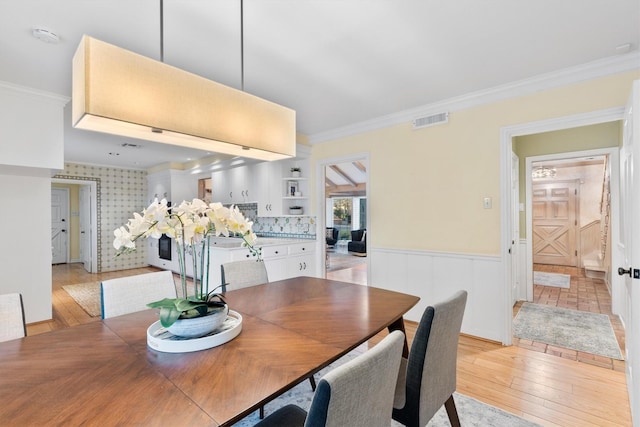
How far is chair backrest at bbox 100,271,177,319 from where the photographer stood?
5.67ft

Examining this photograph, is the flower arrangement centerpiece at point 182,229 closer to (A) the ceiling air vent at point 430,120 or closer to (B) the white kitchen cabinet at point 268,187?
(A) the ceiling air vent at point 430,120

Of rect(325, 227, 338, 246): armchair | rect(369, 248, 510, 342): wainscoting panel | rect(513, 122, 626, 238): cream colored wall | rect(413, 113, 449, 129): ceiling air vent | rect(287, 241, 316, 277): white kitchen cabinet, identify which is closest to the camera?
rect(369, 248, 510, 342): wainscoting panel

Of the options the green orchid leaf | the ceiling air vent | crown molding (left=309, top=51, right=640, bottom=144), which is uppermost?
crown molding (left=309, top=51, right=640, bottom=144)

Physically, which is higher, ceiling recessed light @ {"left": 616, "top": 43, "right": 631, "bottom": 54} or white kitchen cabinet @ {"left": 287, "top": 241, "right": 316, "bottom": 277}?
ceiling recessed light @ {"left": 616, "top": 43, "right": 631, "bottom": 54}

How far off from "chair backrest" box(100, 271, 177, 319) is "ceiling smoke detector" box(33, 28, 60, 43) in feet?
5.45

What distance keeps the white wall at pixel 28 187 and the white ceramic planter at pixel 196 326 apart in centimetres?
293

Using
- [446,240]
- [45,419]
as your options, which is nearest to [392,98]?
[446,240]

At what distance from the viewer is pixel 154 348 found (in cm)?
120

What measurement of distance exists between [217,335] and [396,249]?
2766 millimetres

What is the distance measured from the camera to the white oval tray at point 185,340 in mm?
1178

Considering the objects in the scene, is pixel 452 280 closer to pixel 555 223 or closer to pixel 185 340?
pixel 185 340

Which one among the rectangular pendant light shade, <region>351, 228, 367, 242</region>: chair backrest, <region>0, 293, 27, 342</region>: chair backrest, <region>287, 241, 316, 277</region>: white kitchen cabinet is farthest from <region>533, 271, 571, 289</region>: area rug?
<region>0, 293, 27, 342</region>: chair backrest

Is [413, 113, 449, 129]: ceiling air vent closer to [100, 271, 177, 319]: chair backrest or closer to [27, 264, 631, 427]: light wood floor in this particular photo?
[27, 264, 631, 427]: light wood floor

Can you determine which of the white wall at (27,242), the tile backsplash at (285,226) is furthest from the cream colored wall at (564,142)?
the white wall at (27,242)
